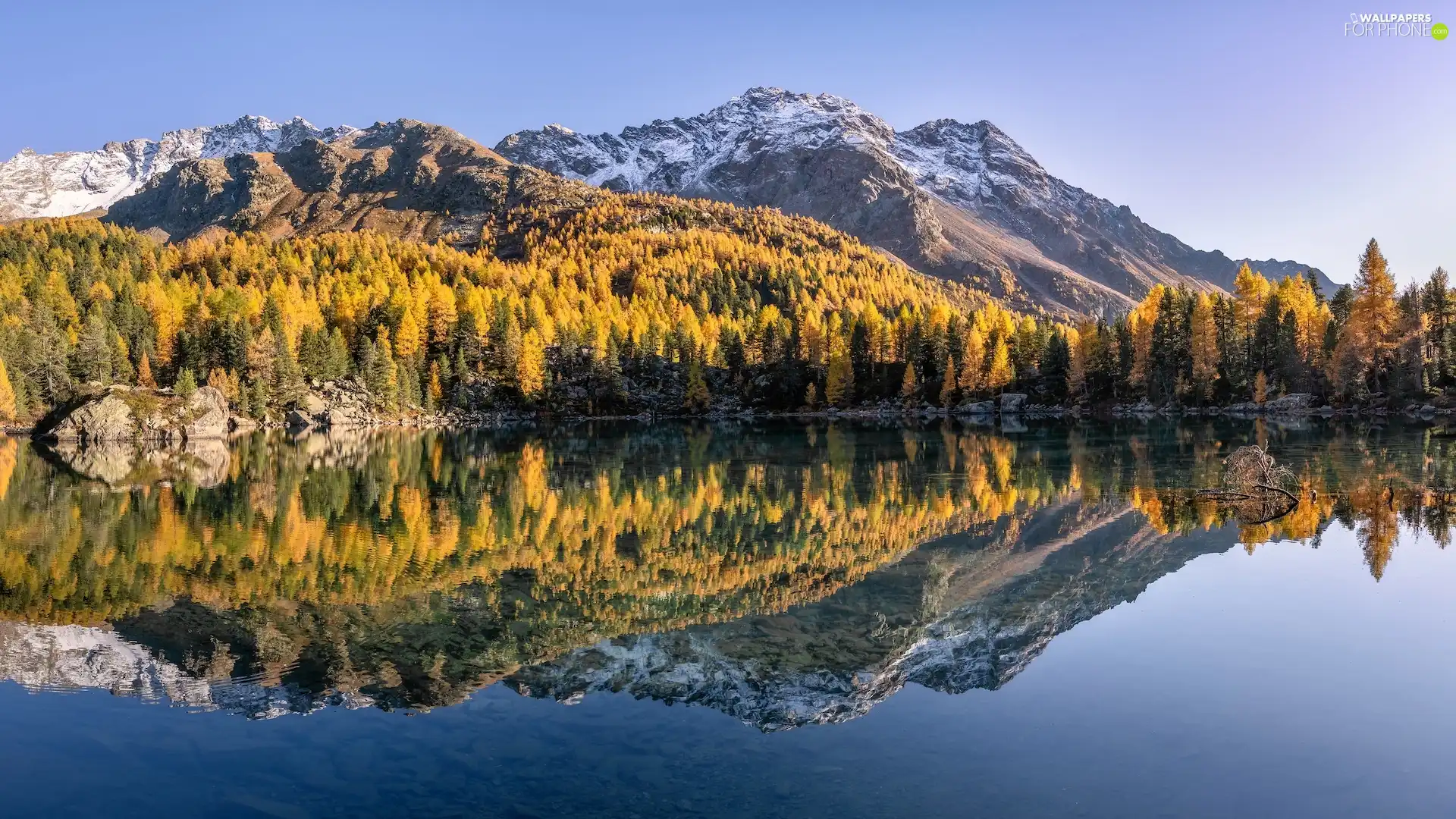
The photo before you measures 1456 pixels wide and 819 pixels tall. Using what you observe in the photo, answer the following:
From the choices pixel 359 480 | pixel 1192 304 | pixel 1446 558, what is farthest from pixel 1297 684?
pixel 1192 304

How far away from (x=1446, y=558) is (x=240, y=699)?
108 feet

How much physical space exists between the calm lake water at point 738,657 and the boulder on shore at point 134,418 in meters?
62.6

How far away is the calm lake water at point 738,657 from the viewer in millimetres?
12312

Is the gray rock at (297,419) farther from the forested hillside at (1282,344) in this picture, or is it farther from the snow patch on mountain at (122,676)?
the forested hillside at (1282,344)

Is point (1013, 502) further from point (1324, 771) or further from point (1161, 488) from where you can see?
point (1324, 771)

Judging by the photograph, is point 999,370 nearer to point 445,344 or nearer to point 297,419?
point 445,344

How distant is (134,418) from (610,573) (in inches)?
3615

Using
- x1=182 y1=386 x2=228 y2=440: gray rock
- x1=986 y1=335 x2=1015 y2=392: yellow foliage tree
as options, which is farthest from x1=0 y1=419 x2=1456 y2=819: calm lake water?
x1=986 y1=335 x2=1015 y2=392: yellow foliage tree

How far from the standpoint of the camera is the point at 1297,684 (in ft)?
51.8

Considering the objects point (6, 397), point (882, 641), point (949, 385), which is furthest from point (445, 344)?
point (882, 641)

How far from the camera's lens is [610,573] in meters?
26.1

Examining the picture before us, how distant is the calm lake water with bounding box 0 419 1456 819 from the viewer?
12312 millimetres

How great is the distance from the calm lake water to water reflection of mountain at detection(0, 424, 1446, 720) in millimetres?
156

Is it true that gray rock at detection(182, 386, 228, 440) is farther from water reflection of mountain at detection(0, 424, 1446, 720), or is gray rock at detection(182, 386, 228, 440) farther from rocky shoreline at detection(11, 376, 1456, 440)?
water reflection of mountain at detection(0, 424, 1446, 720)
